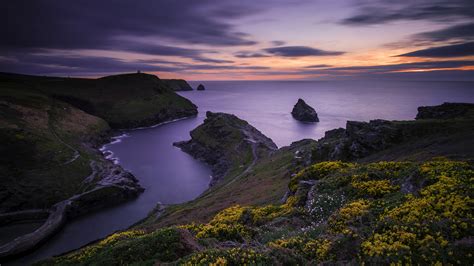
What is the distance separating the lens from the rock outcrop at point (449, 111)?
5911 cm

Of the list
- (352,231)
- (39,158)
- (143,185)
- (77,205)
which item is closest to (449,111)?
(352,231)

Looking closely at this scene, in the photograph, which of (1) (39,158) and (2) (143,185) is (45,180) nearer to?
(1) (39,158)

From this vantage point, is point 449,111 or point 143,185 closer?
point 449,111

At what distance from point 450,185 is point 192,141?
513 ft

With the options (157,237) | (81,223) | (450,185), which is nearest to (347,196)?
(450,185)

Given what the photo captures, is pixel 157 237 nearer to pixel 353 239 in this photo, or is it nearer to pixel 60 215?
pixel 353 239

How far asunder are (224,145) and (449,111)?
96.6 m

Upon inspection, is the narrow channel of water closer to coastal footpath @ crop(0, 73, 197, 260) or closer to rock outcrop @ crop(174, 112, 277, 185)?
coastal footpath @ crop(0, 73, 197, 260)

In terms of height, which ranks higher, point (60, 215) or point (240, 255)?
point (240, 255)

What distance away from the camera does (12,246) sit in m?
61.7

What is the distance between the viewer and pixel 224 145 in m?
142

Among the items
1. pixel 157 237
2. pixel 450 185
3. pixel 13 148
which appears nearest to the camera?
pixel 450 185

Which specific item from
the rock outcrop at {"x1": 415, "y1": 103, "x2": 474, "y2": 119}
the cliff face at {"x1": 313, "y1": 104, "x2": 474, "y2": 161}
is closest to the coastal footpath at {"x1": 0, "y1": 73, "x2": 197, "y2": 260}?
the cliff face at {"x1": 313, "y1": 104, "x2": 474, "y2": 161}

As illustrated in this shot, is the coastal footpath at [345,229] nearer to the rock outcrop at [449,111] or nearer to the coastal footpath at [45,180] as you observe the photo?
the rock outcrop at [449,111]
